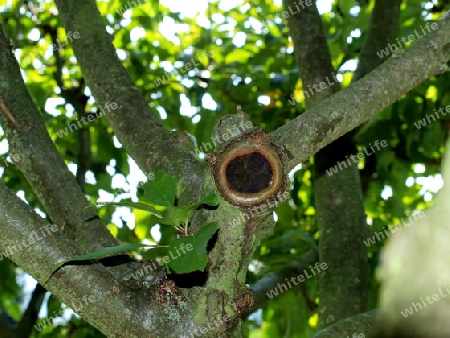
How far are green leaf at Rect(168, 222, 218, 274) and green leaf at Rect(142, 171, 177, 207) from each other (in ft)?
0.35

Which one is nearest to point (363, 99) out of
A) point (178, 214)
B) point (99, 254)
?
point (178, 214)

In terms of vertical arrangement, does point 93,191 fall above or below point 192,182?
above

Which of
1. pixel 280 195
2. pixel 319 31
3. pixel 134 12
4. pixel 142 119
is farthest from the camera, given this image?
pixel 134 12

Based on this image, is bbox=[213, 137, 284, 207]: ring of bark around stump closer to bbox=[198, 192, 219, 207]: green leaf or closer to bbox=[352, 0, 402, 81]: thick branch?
bbox=[198, 192, 219, 207]: green leaf

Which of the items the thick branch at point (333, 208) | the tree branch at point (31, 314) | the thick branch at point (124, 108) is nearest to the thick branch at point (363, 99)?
the thick branch at point (124, 108)

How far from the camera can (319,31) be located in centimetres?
229

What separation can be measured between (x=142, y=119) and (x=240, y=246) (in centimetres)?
60

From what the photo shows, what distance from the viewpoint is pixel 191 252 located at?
101 cm

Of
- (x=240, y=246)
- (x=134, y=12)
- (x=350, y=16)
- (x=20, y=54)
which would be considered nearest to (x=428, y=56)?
(x=240, y=246)

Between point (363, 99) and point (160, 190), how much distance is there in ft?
1.45

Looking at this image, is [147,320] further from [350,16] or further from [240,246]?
[350,16]

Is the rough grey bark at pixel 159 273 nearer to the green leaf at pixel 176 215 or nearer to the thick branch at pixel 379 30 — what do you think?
the green leaf at pixel 176 215

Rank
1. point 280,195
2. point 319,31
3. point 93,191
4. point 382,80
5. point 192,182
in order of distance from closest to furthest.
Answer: point 280,195
point 382,80
point 192,182
point 319,31
point 93,191

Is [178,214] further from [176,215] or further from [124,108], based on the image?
[124,108]
